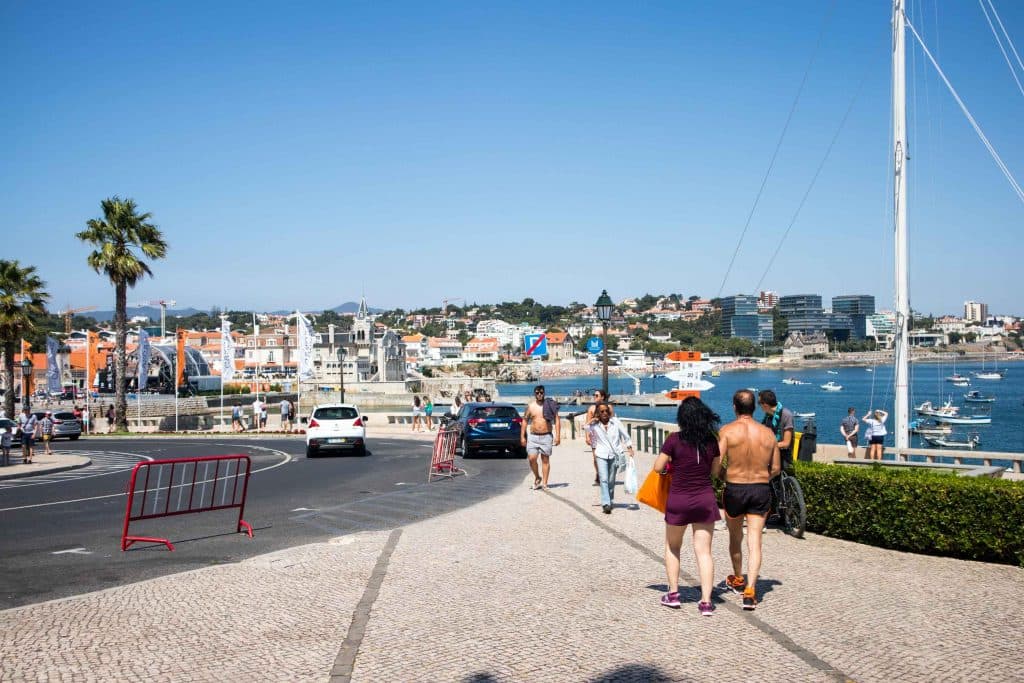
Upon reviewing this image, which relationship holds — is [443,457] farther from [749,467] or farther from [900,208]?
[749,467]

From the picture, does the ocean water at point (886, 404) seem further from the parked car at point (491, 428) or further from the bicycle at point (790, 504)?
the bicycle at point (790, 504)

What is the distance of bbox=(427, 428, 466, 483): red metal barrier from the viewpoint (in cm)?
1949

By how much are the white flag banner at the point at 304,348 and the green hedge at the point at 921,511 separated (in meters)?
37.6

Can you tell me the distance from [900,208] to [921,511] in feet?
36.7

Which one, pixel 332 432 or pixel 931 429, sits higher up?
pixel 332 432

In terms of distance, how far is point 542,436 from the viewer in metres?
15.6

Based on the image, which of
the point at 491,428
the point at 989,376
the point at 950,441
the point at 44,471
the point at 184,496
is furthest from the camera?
the point at 989,376

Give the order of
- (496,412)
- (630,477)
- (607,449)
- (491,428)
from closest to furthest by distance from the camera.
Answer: (607,449) → (630,477) → (491,428) → (496,412)

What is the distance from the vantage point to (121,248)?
44.2 m

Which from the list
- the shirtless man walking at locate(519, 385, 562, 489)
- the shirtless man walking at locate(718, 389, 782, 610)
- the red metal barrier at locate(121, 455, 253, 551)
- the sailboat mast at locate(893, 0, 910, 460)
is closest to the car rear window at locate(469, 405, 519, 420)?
the red metal barrier at locate(121, 455, 253, 551)

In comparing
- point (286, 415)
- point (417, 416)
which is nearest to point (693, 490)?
point (417, 416)

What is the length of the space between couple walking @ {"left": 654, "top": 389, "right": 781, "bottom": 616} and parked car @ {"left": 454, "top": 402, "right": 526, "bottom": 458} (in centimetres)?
1621

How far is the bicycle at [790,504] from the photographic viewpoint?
1088 cm

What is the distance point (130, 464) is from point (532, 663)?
22.8 metres
